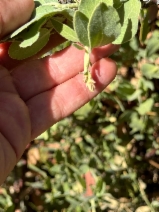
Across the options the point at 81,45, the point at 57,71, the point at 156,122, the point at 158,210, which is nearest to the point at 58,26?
the point at 81,45

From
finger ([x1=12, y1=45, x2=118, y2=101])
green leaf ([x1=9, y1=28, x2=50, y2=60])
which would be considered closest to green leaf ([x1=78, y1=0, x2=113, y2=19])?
green leaf ([x1=9, y1=28, x2=50, y2=60])

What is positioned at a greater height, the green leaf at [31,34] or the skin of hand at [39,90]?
the green leaf at [31,34]

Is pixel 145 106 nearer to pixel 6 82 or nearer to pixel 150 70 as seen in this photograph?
pixel 150 70

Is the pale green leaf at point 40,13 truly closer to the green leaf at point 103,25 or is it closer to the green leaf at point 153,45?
the green leaf at point 103,25

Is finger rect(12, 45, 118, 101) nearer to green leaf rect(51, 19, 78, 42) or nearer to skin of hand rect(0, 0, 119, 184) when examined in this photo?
skin of hand rect(0, 0, 119, 184)

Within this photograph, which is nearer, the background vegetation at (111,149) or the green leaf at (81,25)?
the green leaf at (81,25)

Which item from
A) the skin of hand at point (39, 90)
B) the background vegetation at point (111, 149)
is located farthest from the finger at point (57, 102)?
the background vegetation at point (111, 149)

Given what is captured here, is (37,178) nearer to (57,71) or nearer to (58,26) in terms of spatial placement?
(57,71)
